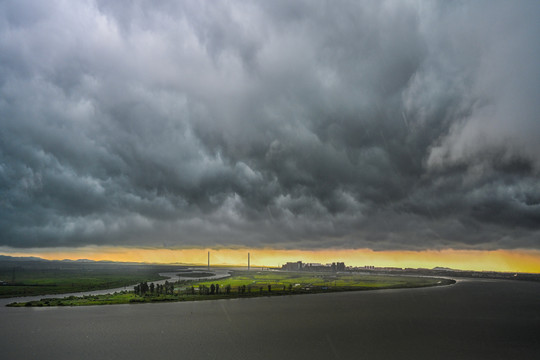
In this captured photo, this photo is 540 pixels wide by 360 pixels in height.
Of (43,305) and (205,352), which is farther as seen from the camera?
(43,305)

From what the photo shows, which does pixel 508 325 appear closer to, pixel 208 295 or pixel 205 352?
pixel 205 352

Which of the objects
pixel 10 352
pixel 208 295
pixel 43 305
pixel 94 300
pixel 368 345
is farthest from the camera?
pixel 208 295

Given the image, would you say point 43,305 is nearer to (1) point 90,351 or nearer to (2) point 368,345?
(1) point 90,351

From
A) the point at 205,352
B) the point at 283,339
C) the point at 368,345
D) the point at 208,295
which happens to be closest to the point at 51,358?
the point at 205,352

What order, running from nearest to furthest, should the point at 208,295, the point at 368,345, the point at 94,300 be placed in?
1. the point at 368,345
2. the point at 94,300
3. the point at 208,295

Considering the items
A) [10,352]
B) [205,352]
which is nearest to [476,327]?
[205,352]

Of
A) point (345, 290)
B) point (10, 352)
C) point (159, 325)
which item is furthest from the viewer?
point (345, 290)
